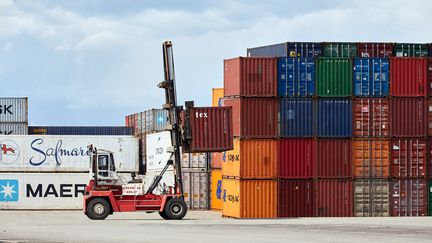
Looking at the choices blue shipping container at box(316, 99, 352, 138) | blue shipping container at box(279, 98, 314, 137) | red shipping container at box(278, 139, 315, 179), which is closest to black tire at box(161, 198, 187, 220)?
red shipping container at box(278, 139, 315, 179)

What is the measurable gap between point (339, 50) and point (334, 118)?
160 inches

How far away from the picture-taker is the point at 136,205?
4656cm

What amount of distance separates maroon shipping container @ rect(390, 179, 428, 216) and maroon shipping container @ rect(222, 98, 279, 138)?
7262 millimetres

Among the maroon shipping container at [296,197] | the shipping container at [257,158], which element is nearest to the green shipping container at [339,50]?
the shipping container at [257,158]

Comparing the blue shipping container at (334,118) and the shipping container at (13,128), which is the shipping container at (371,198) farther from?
the shipping container at (13,128)

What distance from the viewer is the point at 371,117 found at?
5050 cm

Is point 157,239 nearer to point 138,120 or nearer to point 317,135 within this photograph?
point 317,135

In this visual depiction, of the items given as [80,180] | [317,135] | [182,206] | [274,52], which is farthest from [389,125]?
Answer: [80,180]

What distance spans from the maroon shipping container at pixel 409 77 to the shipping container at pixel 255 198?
27.3 ft

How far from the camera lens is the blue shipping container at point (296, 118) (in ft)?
163

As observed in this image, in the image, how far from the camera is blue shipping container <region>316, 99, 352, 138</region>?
164ft

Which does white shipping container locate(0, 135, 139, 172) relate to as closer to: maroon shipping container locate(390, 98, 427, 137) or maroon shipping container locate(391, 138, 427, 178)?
maroon shipping container locate(391, 138, 427, 178)

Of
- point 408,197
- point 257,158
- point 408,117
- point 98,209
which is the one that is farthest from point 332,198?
point 98,209

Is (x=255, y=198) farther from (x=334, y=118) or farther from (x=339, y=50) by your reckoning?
(x=339, y=50)
